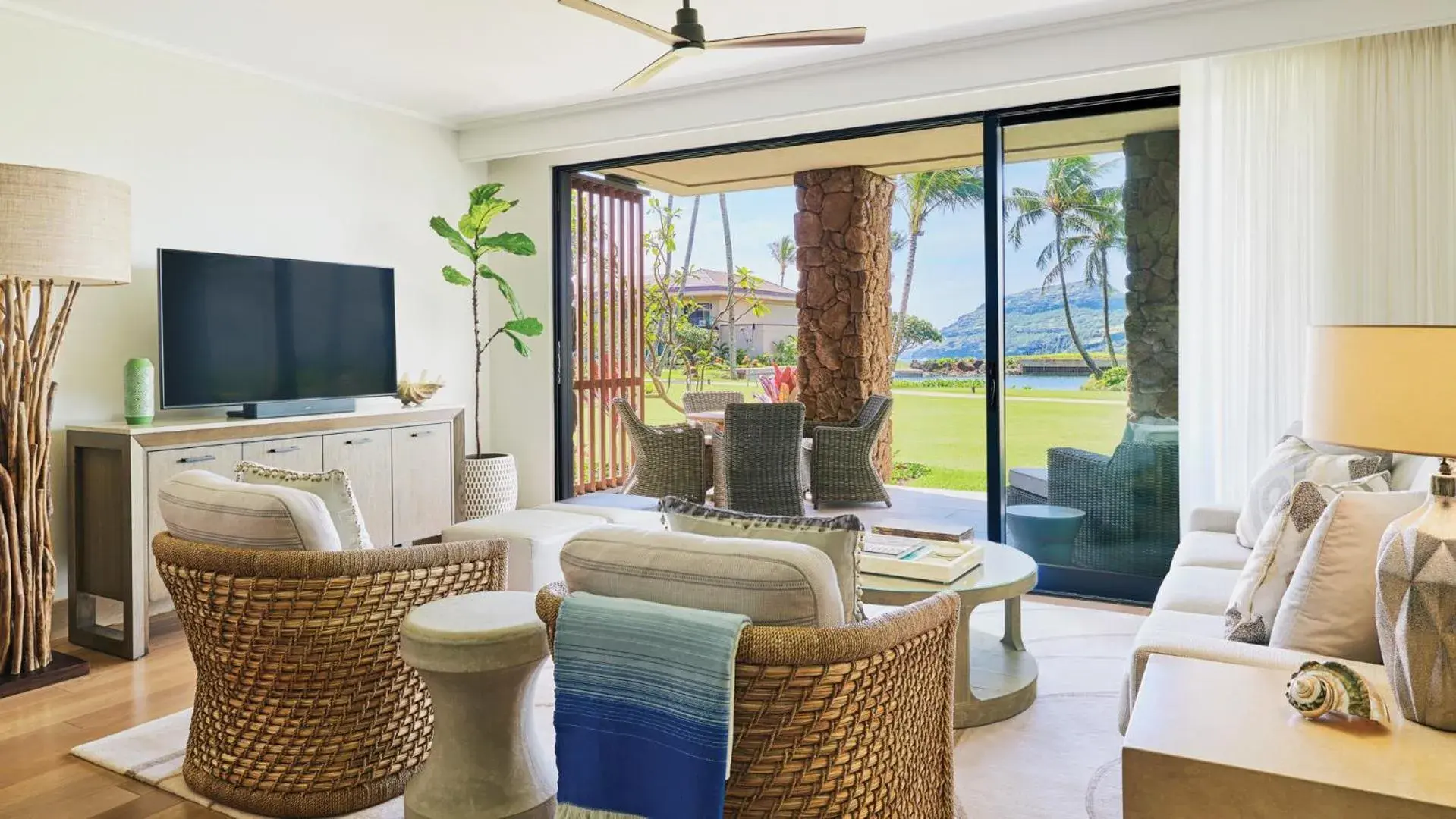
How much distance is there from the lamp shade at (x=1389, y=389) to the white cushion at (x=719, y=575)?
0.91 metres

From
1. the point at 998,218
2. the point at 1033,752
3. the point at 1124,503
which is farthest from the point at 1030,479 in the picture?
the point at 1033,752

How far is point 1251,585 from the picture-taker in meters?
2.09

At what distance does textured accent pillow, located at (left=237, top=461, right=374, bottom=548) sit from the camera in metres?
2.56

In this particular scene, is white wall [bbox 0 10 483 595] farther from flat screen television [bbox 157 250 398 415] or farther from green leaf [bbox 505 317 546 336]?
green leaf [bbox 505 317 546 336]

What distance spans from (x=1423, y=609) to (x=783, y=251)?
30.2ft

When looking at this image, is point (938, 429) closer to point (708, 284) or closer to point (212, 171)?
point (708, 284)

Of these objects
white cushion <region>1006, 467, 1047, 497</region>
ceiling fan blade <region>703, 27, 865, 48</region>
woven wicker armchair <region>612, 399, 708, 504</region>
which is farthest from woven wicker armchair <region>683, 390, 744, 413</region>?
ceiling fan blade <region>703, 27, 865, 48</region>

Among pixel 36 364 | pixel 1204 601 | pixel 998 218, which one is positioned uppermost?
pixel 998 218

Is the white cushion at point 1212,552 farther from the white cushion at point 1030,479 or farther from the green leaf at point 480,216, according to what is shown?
the green leaf at point 480,216

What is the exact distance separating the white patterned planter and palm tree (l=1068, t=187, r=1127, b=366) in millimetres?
3411

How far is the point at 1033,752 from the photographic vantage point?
8.95ft

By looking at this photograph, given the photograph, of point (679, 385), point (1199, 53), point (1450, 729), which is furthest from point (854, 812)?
point (679, 385)

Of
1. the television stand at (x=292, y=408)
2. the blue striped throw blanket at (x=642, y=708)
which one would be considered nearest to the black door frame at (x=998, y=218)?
the television stand at (x=292, y=408)

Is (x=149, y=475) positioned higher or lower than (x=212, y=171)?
lower
